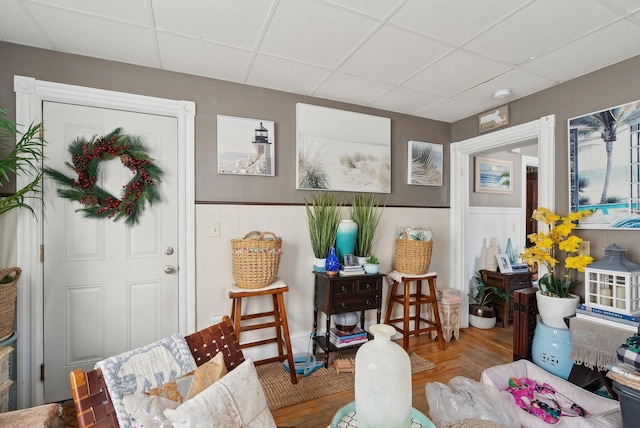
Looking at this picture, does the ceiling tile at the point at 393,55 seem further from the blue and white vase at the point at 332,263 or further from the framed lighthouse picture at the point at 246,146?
the blue and white vase at the point at 332,263

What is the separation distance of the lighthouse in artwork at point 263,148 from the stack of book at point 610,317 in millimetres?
2503

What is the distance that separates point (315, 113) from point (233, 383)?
2.25 meters

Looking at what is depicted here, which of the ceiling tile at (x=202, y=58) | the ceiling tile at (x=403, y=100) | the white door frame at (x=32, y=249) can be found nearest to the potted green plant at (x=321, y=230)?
the ceiling tile at (x=403, y=100)

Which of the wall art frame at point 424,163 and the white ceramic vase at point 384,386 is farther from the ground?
the wall art frame at point 424,163

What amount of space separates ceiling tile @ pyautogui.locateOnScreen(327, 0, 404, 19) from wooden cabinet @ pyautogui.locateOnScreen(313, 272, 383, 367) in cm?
183

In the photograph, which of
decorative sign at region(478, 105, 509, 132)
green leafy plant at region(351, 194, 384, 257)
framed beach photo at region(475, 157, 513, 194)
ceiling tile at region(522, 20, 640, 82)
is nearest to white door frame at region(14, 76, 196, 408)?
green leafy plant at region(351, 194, 384, 257)

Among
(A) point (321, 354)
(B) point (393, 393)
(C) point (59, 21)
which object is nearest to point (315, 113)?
(C) point (59, 21)

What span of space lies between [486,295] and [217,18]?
3710 mm

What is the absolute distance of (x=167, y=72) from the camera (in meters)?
2.31

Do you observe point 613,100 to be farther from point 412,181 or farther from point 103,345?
point 103,345

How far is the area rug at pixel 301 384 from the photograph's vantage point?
214 cm

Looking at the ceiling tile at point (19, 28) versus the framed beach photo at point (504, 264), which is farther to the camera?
the framed beach photo at point (504, 264)

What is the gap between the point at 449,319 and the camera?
3107mm

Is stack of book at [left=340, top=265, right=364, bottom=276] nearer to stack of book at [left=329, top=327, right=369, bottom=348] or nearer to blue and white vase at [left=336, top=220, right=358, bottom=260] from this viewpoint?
blue and white vase at [left=336, top=220, right=358, bottom=260]
